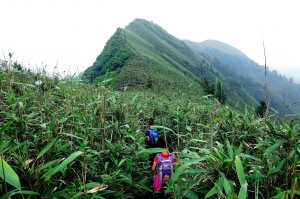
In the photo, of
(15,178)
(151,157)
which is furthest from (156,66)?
(15,178)

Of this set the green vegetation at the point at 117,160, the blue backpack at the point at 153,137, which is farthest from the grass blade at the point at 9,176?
the blue backpack at the point at 153,137

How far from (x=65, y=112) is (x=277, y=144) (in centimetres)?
283

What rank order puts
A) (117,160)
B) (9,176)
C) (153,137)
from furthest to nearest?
(153,137) → (117,160) → (9,176)

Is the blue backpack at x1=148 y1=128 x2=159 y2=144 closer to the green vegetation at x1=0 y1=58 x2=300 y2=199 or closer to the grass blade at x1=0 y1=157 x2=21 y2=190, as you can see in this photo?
the green vegetation at x1=0 y1=58 x2=300 y2=199

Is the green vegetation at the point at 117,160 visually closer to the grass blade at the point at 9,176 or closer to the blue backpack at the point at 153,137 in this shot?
the grass blade at the point at 9,176

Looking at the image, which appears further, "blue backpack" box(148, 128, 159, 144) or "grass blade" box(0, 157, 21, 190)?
"blue backpack" box(148, 128, 159, 144)

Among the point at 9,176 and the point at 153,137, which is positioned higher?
the point at 9,176

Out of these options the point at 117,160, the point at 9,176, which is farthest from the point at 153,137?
the point at 9,176

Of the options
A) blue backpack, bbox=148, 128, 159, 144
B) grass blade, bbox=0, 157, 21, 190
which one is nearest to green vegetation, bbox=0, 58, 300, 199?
grass blade, bbox=0, 157, 21, 190

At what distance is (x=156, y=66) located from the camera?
56125 mm

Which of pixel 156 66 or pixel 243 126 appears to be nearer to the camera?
pixel 243 126

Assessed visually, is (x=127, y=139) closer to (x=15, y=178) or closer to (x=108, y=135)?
(x=108, y=135)

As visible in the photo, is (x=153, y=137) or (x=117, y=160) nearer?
(x=117, y=160)

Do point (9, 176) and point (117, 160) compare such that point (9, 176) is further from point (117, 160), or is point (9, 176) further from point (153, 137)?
point (153, 137)
